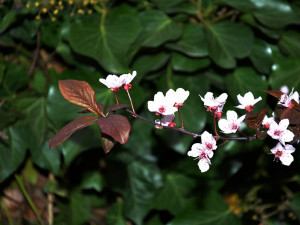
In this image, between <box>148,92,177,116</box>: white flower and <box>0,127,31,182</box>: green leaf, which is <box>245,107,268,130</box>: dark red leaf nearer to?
<box>148,92,177,116</box>: white flower

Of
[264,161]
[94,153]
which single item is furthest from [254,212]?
[94,153]

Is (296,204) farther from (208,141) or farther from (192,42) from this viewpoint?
(208,141)

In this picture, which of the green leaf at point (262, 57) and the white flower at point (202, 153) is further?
the green leaf at point (262, 57)

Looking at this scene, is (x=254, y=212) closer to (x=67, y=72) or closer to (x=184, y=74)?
(x=184, y=74)

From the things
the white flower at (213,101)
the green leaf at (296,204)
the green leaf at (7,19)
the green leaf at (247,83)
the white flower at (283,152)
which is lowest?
the green leaf at (296,204)

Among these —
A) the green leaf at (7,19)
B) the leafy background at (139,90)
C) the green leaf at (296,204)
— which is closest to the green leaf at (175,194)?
the leafy background at (139,90)

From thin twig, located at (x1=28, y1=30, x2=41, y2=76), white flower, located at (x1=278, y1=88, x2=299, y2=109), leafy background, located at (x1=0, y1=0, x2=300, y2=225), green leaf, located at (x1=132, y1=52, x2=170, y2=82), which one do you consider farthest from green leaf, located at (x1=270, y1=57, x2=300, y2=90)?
thin twig, located at (x1=28, y1=30, x2=41, y2=76)

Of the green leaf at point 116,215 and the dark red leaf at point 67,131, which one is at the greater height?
the dark red leaf at point 67,131

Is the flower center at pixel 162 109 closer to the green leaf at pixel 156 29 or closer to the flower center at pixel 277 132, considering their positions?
the flower center at pixel 277 132
